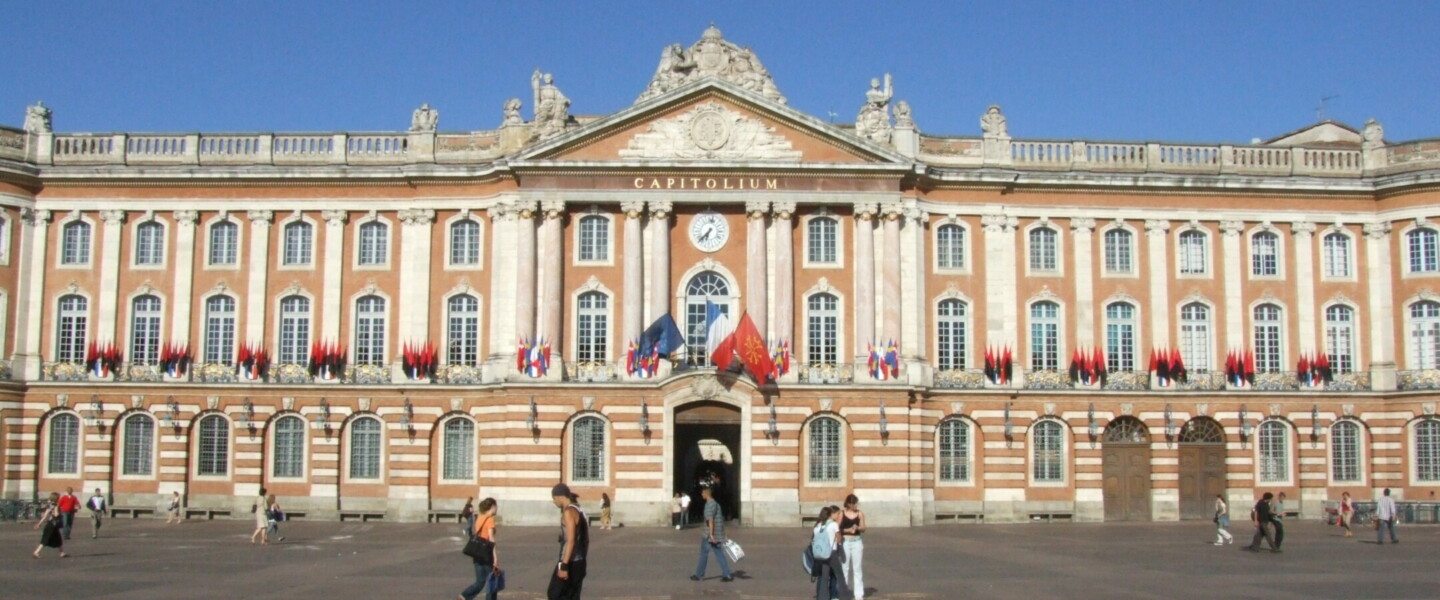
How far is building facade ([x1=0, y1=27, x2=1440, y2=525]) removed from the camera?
5488 cm

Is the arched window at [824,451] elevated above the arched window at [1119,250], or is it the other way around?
the arched window at [1119,250]

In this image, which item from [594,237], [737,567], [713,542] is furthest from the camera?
[594,237]

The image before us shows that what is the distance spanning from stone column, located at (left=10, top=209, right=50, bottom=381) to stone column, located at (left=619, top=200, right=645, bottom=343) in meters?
22.0

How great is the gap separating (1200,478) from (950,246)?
12.7 metres

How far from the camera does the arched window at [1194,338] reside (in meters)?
58.0

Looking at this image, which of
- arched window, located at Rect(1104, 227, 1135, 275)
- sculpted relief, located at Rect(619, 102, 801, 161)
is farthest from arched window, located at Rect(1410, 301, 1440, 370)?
sculpted relief, located at Rect(619, 102, 801, 161)

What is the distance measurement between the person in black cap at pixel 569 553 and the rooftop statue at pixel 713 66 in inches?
1465

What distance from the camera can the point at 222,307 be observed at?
5772 centimetres

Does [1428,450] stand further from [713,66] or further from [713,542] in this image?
[713,542]

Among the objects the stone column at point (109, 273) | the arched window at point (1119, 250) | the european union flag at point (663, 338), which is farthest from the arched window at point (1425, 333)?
Answer: the stone column at point (109, 273)

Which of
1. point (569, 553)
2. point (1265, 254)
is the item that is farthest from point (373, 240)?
point (569, 553)

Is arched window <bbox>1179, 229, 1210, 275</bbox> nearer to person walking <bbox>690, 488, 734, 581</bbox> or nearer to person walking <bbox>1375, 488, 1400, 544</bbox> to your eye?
person walking <bbox>1375, 488, 1400, 544</bbox>

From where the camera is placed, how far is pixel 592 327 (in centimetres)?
5584

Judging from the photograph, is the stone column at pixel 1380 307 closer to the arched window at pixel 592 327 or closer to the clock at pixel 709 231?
the clock at pixel 709 231
